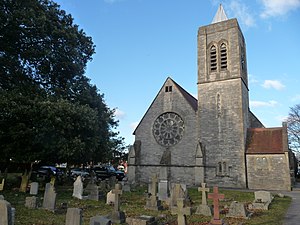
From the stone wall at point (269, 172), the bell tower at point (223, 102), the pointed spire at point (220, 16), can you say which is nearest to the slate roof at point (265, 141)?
the stone wall at point (269, 172)

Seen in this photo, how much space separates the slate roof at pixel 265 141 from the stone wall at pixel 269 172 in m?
0.45

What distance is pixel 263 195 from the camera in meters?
13.1

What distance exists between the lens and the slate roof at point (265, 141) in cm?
2261

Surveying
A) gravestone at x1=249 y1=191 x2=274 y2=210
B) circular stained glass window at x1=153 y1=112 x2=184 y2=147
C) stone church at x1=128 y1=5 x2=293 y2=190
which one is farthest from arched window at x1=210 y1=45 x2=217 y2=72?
gravestone at x1=249 y1=191 x2=274 y2=210

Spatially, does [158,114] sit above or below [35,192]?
above

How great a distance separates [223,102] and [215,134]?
3361 millimetres

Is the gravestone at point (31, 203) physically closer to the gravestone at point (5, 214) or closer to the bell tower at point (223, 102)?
the gravestone at point (5, 214)

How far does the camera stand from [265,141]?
23.6m

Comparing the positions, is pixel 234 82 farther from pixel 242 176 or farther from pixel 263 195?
pixel 263 195

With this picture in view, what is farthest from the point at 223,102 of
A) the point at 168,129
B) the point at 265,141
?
the point at 168,129

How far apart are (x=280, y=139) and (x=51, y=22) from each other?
2139cm

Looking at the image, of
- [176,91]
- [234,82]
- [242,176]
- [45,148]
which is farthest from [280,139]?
[45,148]

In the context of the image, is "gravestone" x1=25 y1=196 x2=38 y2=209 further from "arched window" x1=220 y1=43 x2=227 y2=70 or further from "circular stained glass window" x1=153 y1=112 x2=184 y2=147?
"arched window" x1=220 y1=43 x2=227 y2=70

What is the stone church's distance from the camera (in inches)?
892
